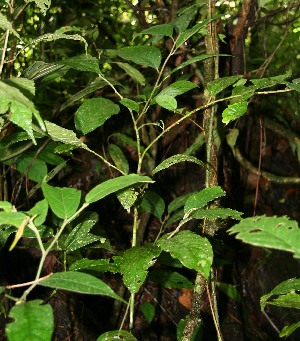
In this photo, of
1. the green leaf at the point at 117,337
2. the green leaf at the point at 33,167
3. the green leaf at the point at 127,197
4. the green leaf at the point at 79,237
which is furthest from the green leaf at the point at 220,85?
the green leaf at the point at 33,167

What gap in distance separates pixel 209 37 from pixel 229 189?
134 centimetres

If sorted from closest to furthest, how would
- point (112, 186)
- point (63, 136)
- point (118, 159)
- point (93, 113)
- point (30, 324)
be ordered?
1. point (30, 324)
2. point (112, 186)
3. point (63, 136)
4. point (93, 113)
5. point (118, 159)

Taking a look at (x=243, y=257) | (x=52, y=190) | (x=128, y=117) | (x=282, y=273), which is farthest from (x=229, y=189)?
(x=52, y=190)

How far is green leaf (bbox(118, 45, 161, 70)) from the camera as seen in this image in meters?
1.03

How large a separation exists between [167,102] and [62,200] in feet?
1.14

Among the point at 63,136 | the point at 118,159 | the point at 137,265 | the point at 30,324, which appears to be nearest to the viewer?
the point at 30,324

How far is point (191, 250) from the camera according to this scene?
0.70 metres

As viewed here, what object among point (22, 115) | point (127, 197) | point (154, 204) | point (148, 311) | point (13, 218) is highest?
point (22, 115)

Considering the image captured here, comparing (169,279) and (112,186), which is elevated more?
(112,186)

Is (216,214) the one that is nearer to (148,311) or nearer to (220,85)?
(220,85)

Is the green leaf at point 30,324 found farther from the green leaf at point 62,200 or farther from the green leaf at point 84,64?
the green leaf at point 84,64

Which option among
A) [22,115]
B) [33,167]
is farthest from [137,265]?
[33,167]

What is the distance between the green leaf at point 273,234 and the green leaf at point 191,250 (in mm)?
136

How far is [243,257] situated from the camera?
2.48m
